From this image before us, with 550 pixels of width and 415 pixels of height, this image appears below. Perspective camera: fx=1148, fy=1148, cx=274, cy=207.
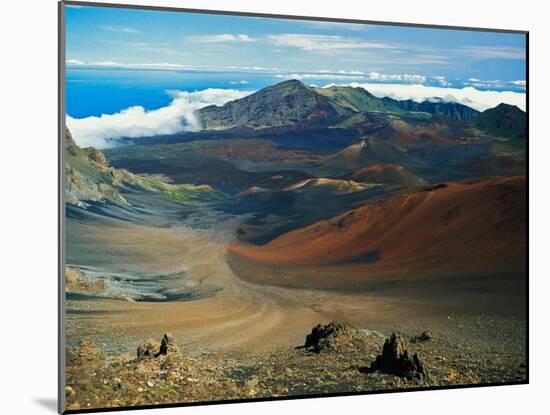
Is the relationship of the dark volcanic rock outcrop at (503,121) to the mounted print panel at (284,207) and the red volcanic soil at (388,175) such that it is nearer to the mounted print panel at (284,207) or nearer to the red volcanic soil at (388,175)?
the mounted print panel at (284,207)

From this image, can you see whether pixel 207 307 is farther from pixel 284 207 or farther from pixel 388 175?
pixel 388 175

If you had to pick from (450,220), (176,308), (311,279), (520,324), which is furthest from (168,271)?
(520,324)

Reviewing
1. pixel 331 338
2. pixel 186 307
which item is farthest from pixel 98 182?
pixel 331 338

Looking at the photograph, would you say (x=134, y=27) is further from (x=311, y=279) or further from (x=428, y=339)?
(x=428, y=339)

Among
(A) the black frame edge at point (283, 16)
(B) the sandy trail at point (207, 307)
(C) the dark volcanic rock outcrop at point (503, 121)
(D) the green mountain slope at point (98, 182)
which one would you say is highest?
(A) the black frame edge at point (283, 16)

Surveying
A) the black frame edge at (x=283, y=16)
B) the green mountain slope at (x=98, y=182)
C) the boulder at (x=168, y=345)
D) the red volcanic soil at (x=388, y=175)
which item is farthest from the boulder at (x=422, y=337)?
the black frame edge at (x=283, y=16)

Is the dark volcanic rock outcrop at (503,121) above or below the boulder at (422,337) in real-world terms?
above
